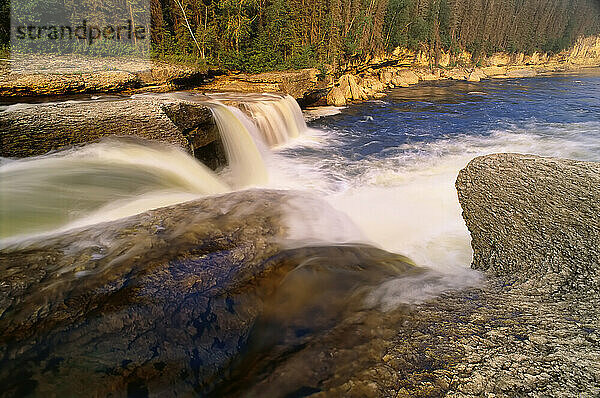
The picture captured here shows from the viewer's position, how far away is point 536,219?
221 cm

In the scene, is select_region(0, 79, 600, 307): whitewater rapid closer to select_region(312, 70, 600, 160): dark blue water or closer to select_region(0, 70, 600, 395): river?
select_region(0, 70, 600, 395): river

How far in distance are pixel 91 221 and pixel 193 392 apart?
2.70 metres

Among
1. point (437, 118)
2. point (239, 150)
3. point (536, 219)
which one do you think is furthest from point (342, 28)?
point (536, 219)

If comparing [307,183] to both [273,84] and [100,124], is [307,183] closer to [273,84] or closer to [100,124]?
[100,124]

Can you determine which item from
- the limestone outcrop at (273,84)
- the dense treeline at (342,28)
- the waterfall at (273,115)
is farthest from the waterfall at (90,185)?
the dense treeline at (342,28)

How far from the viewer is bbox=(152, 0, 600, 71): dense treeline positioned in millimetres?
13602

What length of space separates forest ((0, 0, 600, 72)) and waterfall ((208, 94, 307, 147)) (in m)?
4.56

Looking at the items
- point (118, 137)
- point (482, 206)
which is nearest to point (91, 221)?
point (118, 137)

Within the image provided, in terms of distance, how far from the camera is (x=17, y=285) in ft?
6.67

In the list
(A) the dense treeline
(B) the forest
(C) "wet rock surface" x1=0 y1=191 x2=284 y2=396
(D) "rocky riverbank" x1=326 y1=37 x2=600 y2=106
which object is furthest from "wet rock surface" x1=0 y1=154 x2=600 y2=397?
(D) "rocky riverbank" x1=326 y1=37 x2=600 y2=106

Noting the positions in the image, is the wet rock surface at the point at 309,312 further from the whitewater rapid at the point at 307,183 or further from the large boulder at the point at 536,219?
the whitewater rapid at the point at 307,183

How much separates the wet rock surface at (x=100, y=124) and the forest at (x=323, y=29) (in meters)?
6.09

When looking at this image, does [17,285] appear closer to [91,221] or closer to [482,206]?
[91,221]

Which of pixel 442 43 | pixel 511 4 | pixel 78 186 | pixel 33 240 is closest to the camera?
pixel 33 240
